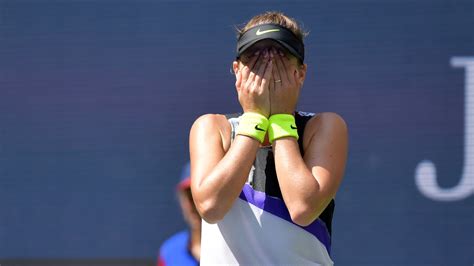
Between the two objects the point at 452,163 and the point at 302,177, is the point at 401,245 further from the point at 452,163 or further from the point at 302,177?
the point at 302,177

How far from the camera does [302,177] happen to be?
176 centimetres

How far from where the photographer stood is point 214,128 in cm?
189

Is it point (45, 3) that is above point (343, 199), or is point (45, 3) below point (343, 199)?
above

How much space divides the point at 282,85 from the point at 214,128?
20 cm

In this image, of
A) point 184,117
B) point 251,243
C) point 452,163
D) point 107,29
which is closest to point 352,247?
point 452,163

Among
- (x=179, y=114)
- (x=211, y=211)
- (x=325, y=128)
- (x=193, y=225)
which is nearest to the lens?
(x=211, y=211)

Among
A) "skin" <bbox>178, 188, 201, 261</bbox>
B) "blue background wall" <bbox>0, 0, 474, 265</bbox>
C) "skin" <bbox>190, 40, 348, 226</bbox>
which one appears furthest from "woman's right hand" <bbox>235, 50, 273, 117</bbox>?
"blue background wall" <bbox>0, 0, 474, 265</bbox>

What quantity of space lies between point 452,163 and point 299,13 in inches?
39.7

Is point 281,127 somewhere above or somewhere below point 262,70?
below

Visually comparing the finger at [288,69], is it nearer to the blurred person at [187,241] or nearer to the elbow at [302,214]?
the elbow at [302,214]

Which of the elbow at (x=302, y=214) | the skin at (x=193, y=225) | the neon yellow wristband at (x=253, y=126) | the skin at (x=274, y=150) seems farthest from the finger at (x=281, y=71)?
the skin at (x=193, y=225)

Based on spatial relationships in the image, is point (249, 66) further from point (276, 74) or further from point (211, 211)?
point (211, 211)

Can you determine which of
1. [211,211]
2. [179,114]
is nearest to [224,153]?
[211,211]

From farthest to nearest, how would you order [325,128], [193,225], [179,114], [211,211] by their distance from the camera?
1. [179,114]
2. [193,225]
3. [325,128]
4. [211,211]
